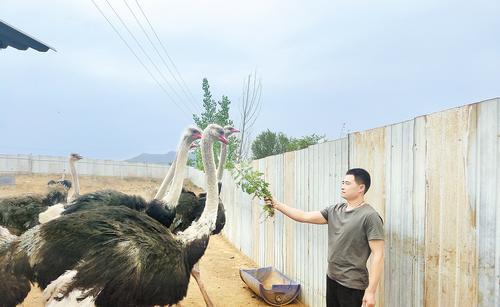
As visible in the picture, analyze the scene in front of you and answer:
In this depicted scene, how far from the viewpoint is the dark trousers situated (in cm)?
295

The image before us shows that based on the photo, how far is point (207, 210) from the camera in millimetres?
4152

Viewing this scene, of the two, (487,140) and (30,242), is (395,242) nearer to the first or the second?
(487,140)

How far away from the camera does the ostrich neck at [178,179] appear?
16.6 feet

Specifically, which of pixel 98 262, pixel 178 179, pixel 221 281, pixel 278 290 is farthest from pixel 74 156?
pixel 98 262

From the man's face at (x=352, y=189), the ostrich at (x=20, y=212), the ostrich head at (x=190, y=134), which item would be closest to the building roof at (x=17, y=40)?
the ostrich at (x=20, y=212)

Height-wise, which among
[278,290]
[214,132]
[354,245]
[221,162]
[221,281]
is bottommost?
[221,281]

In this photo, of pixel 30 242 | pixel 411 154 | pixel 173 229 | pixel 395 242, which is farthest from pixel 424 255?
pixel 173 229

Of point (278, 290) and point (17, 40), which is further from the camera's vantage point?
point (17, 40)

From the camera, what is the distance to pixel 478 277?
242 centimetres

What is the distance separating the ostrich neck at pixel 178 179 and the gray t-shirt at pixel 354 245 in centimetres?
246

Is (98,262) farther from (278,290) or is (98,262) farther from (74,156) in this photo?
(74,156)

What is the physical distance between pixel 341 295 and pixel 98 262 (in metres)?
1.72

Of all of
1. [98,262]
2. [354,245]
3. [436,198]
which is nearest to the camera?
[436,198]

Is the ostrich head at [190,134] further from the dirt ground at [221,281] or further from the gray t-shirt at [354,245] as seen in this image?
the gray t-shirt at [354,245]
